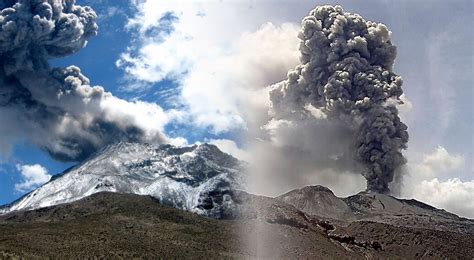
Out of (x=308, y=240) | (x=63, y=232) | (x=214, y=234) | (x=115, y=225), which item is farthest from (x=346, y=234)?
(x=63, y=232)

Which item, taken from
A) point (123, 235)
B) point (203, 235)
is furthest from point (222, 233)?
point (123, 235)

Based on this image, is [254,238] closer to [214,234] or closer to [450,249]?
[214,234]

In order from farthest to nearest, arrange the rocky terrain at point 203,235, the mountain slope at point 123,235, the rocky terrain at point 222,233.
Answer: the rocky terrain at point 222,233 → the rocky terrain at point 203,235 → the mountain slope at point 123,235

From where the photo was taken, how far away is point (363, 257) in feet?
465

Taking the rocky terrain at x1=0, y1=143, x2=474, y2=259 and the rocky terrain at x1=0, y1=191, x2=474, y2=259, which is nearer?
the rocky terrain at x1=0, y1=191, x2=474, y2=259

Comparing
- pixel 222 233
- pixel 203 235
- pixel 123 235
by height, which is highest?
pixel 222 233

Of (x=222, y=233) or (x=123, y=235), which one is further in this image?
(x=222, y=233)

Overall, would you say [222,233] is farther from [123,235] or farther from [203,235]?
[123,235]

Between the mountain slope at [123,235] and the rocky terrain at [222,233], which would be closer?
the mountain slope at [123,235]

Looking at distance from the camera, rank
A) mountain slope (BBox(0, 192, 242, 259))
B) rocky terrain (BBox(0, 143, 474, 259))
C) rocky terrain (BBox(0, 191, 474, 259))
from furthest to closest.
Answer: rocky terrain (BBox(0, 143, 474, 259)), rocky terrain (BBox(0, 191, 474, 259)), mountain slope (BBox(0, 192, 242, 259))

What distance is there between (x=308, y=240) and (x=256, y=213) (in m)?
33.5

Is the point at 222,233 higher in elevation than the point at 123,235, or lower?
higher

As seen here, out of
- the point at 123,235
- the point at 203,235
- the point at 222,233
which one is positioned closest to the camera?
the point at 123,235

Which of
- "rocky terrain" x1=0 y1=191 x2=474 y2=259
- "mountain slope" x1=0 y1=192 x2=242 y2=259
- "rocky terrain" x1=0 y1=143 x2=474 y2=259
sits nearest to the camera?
"mountain slope" x1=0 y1=192 x2=242 y2=259
